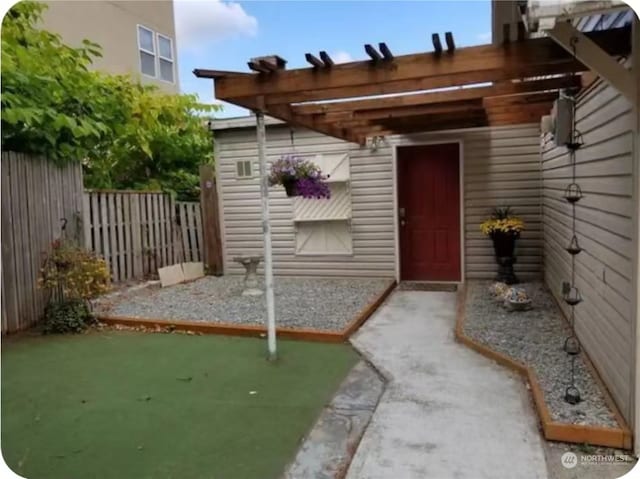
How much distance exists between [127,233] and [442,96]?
5230 mm

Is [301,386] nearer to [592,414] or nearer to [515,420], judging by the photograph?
[515,420]

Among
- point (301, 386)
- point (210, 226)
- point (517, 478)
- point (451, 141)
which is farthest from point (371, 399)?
point (210, 226)

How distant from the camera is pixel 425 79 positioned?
3078mm

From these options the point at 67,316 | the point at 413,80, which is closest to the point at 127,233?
the point at 67,316

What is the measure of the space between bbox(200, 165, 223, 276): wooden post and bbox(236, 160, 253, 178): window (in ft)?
1.68

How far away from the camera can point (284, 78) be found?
341 centimetres

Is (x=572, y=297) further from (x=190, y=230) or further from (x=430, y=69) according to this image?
(x=190, y=230)

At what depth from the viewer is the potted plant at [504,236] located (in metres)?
6.18

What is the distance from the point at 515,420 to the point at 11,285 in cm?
487

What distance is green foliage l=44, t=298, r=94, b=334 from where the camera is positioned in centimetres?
501

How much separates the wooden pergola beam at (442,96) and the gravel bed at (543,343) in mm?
2113

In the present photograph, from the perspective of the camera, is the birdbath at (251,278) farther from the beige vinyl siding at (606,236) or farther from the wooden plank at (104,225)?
the beige vinyl siding at (606,236)

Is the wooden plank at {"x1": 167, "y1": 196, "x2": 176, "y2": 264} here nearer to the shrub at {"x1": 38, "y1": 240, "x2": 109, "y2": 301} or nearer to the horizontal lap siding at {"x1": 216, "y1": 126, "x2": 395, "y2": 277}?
the horizontal lap siding at {"x1": 216, "y1": 126, "x2": 395, "y2": 277}

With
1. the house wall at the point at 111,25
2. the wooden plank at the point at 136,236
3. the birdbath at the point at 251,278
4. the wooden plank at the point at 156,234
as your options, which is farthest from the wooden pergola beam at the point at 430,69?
the house wall at the point at 111,25
